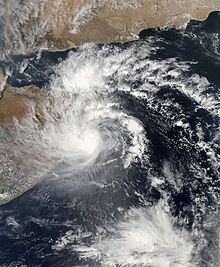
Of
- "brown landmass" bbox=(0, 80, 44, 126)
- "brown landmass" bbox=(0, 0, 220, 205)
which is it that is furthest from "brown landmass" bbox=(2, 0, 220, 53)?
"brown landmass" bbox=(0, 80, 44, 126)

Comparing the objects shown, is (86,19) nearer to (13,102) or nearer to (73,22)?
(73,22)

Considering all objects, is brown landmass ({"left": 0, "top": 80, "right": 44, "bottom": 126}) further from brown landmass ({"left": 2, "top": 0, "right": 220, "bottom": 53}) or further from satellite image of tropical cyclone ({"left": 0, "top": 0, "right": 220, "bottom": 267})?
brown landmass ({"left": 2, "top": 0, "right": 220, "bottom": 53})

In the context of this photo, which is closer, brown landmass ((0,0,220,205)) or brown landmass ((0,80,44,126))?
brown landmass ((0,0,220,205))

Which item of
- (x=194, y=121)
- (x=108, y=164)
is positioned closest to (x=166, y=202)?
(x=108, y=164)

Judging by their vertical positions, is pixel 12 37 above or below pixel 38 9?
below

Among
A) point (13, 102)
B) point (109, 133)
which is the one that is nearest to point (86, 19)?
point (13, 102)

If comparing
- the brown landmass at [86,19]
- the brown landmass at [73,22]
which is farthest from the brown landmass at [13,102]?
the brown landmass at [86,19]

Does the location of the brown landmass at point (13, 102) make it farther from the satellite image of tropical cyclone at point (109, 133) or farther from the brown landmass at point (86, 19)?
the brown landmass at point (86, 19)

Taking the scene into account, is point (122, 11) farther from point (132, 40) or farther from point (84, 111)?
point (84, 111)
